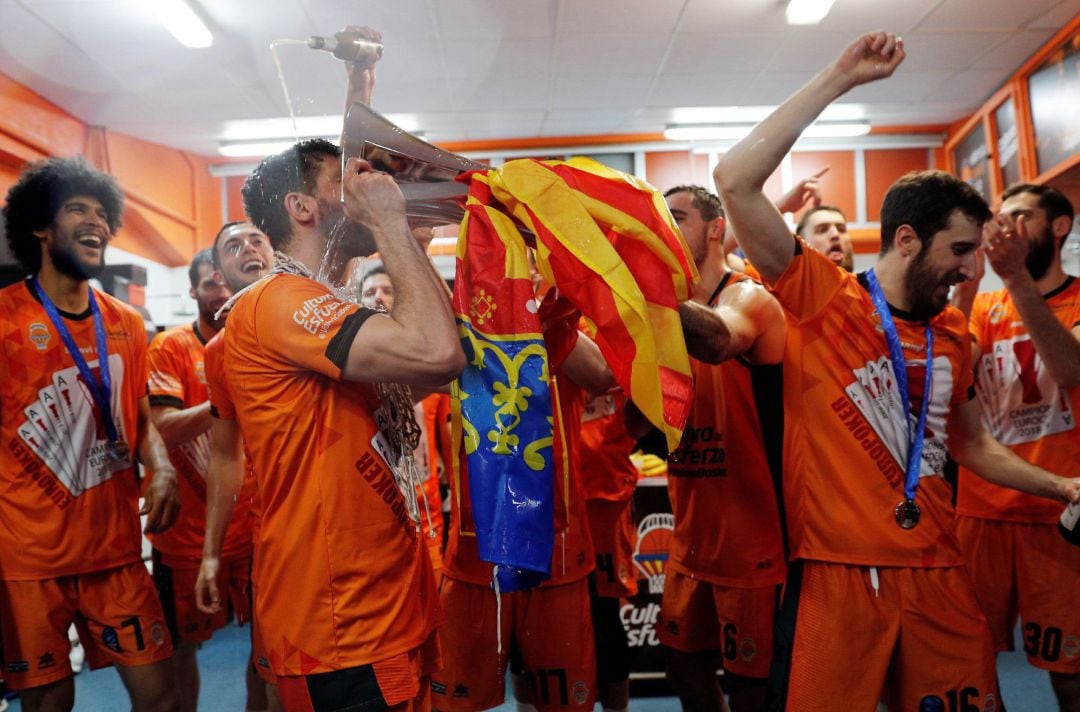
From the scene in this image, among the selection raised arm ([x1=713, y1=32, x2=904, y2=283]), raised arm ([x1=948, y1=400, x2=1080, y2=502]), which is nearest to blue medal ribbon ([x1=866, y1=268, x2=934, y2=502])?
raised arm ([x1=948, y1=400, x2=1080, y2=502])

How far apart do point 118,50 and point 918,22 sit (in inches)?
225

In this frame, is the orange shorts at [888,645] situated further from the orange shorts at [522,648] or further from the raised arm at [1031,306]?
the raised arm at [1031,306]

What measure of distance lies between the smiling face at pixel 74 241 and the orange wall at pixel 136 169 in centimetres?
343

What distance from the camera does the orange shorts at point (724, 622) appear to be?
2472mm

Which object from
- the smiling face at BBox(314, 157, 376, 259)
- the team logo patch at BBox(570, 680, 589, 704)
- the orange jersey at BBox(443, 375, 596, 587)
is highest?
the smiling face at BBox(314, 157, 376, 259)

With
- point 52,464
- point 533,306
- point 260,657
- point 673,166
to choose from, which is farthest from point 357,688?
point 673,166

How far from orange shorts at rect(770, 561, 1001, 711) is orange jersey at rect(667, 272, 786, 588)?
509mm

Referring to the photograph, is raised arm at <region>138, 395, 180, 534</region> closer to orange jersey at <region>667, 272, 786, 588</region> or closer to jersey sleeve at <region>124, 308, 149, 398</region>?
jersey sleeve at <region>124, 308, 149, 398</region>

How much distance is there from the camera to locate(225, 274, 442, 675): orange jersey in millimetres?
1622

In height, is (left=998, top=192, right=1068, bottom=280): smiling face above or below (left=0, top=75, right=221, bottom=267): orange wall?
below

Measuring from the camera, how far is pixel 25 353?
2451 mm

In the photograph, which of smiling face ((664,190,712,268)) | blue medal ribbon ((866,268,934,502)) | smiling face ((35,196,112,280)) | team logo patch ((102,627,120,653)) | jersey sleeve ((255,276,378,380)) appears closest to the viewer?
jersey sleeve ((255,276,378,380))

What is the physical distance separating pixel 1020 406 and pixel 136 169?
735cm

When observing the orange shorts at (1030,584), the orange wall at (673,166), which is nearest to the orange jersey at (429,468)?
the orange shorts at (1030,584)
